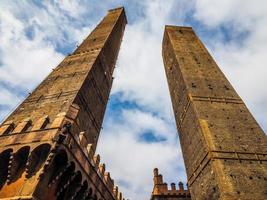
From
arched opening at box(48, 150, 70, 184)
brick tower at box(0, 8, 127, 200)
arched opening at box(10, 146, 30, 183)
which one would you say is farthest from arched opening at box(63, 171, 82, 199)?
arched opening at box(10, 146, 30, 183)

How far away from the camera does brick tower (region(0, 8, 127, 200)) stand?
609 cm

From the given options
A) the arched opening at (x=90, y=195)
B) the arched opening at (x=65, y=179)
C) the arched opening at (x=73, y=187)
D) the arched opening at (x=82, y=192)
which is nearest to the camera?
the arched opening at (x=65, y=179)

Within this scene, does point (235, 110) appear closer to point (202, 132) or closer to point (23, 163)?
point (202, 132)

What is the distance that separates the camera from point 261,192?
932 centimetres

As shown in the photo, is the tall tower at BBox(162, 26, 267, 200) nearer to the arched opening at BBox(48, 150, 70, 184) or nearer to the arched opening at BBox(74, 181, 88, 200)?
the arched opening at BBox(74, 181, 88, 200)

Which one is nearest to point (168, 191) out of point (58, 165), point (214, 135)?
Result: point (214, 135)

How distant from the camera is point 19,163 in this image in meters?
6.48

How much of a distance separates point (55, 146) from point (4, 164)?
1565mm

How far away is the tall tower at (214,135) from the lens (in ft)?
32.0

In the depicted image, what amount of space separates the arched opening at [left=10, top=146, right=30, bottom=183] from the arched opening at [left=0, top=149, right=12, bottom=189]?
0.29 metres

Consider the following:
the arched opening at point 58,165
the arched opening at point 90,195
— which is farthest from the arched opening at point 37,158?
the arched opening at point 90,195

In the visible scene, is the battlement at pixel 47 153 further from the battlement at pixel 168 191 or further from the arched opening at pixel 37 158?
the battlement at pixel 168 191

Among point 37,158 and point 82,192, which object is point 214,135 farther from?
point 37,158

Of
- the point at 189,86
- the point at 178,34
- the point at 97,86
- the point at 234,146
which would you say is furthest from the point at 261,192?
the point at 178,34
